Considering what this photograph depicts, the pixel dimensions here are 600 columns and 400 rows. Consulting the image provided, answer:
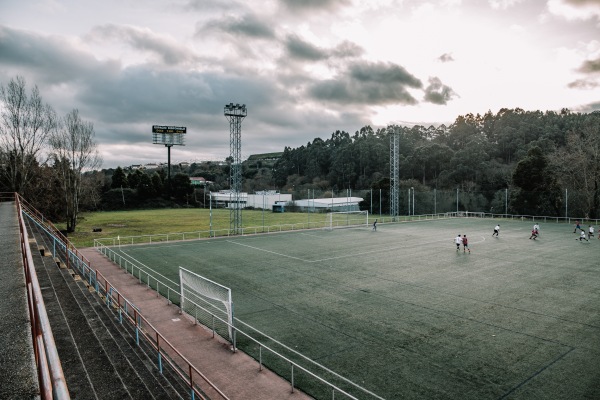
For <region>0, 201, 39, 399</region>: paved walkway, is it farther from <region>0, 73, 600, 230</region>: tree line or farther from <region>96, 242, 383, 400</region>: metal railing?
<region>0, 73, 600, 230</region>: tree line

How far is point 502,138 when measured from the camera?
9019 cm

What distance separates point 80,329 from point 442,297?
1444 cm

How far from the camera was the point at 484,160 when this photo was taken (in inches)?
3157

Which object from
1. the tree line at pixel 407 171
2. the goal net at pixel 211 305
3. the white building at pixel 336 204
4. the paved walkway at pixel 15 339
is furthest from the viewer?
the white building at pixel 336 204

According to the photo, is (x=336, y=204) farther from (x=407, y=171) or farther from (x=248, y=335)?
(x=248, y=335)

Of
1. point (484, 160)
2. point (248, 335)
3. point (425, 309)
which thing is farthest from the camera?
point (484, 160)

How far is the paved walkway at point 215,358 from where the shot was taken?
9656 mm

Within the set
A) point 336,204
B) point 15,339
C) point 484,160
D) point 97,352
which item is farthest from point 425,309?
point 484,160

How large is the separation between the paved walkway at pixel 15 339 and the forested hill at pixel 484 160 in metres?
48.6

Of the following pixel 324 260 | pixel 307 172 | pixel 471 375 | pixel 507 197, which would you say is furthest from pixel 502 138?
pixel 471 375

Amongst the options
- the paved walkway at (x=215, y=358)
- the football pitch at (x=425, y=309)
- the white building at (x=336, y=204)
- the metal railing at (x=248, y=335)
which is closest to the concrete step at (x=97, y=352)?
the paved walkway at (x=215, y=358)

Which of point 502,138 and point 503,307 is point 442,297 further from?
point 502,138

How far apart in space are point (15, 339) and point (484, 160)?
286ft

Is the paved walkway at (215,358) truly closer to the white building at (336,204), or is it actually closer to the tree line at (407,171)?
the tree line at (407,171)
